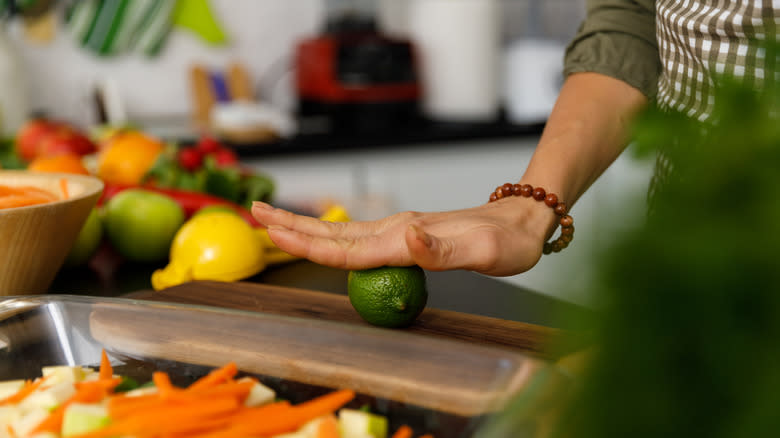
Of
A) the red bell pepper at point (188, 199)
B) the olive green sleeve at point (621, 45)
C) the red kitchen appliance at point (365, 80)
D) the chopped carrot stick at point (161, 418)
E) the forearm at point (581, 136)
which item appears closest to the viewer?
the chopped carrot stick at point (161, 418)

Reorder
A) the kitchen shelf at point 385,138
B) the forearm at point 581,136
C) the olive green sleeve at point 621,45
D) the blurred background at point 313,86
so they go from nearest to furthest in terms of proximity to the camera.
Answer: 1. the forearm at point 581,136
2. the olive green sleeve at point 621,45
3. the kitchen shelf at point 385,138
4. the blurred background at point 313,86

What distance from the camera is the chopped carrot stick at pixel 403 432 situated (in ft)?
1.62

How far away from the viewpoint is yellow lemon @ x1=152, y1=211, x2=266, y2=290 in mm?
927

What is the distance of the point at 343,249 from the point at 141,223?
43 centimetres

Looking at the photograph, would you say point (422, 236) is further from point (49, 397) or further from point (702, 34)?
point (702, 34)

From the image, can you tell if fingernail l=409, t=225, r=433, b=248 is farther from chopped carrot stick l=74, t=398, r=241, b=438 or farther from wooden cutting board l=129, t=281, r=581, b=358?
chopped carrot stick l=74, t=398, r=241, b=438

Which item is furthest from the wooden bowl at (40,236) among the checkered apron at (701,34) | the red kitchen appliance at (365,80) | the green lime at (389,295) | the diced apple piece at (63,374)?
the red kitchen appliance at (365,80)

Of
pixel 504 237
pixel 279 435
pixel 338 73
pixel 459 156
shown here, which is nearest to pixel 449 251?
pixel 504 237

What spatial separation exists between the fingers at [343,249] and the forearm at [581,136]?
26 cm

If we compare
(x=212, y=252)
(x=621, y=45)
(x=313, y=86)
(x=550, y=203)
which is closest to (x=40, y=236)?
(x=212, y=252)

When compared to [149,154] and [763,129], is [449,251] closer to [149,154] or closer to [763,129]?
[763,129]

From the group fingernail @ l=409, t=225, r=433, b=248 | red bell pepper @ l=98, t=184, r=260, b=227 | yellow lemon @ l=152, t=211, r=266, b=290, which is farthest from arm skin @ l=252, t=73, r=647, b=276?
red bell pepper @ l=98, t=184, r=260, b=227

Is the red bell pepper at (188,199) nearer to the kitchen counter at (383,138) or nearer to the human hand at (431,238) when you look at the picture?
the human hand at (431,238)

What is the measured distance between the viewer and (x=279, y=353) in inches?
21.7
